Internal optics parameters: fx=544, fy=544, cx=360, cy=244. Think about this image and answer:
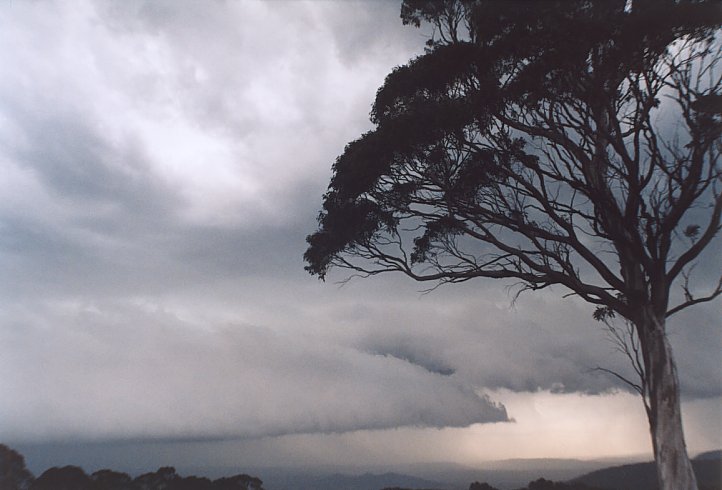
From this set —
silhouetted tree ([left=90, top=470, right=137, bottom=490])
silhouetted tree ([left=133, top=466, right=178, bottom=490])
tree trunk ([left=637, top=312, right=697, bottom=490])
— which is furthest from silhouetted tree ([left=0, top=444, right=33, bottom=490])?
tree trunk ([left=637, top=312, right=697, bottom=490])

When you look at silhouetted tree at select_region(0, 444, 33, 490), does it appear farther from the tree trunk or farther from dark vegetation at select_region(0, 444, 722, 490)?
the tree trunk

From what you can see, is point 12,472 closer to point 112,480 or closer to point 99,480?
point 99,480

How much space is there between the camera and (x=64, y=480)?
1026 inches

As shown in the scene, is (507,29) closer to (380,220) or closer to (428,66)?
(428,66)

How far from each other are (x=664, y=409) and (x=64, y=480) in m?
26.9

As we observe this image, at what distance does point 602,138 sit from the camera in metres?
11.5

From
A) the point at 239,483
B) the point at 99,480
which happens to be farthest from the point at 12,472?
the point at 239,483

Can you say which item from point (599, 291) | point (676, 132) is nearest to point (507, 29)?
point (676, 132)

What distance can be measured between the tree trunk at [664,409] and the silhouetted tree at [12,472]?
2517 centimetres

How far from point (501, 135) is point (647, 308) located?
4.77 m

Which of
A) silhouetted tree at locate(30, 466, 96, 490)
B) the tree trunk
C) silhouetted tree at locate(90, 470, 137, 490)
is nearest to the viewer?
the tree trunk

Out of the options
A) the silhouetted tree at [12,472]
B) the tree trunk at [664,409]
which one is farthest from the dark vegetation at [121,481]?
the tree trunk at [664,409]

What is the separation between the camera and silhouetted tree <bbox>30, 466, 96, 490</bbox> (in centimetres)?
2492

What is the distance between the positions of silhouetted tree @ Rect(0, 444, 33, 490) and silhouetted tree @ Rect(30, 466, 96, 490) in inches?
20.9
